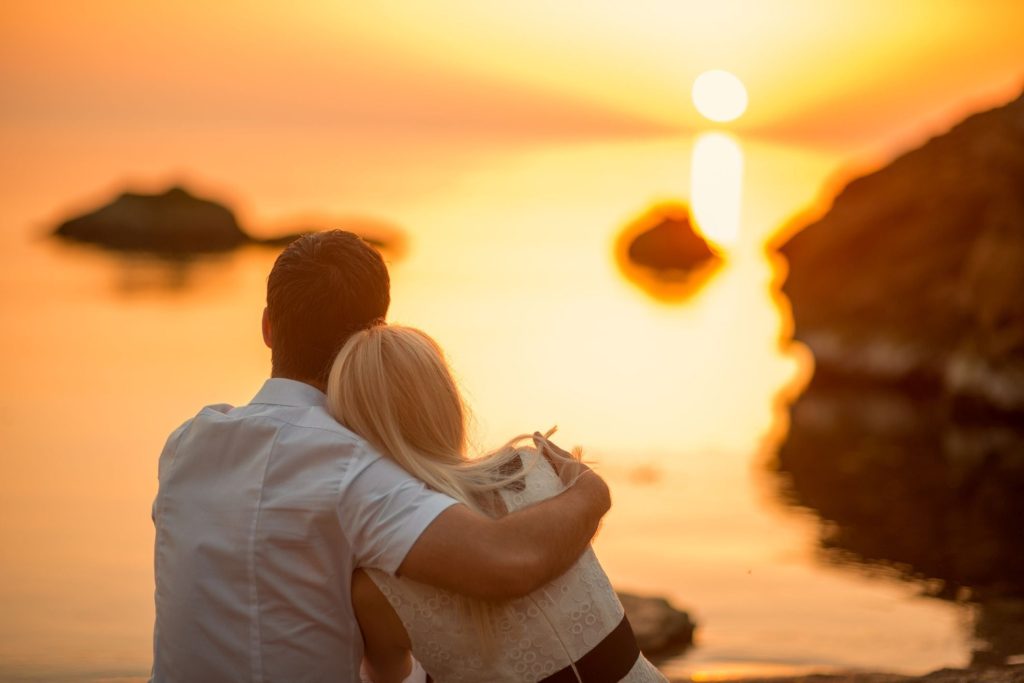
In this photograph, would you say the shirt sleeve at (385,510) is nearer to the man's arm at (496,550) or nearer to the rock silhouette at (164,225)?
the man's arm at (496,550)

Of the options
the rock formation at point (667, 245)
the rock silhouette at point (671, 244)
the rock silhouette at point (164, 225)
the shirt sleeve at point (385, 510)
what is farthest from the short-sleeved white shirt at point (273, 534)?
the rock silhouette at point (164, 225)

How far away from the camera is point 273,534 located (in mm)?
3209

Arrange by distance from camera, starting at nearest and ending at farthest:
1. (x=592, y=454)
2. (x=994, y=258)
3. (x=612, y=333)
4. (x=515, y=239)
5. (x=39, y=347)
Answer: (x=592, y=454) → (x=994, y=258) → (x=39, y=347) → (x=612, y=333) → (x=515, y=239)

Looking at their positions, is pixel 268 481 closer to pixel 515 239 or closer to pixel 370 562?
pixel 370 562

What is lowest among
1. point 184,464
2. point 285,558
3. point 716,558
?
point 716,558

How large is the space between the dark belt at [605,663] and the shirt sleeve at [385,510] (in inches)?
21.5

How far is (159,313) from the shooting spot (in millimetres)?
43750

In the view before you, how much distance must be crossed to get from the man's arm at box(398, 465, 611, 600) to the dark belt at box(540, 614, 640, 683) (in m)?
0.25

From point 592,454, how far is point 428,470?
15437 mm

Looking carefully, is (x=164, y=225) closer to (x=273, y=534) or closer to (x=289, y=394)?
(x=289, y=394)

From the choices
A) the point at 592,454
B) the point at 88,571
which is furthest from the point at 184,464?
the point at 592,454

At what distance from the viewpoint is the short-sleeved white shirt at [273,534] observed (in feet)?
10.2

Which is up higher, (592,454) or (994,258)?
(994,258)

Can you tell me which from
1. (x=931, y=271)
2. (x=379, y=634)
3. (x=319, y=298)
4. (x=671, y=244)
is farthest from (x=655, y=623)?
(x=671, y=244)
